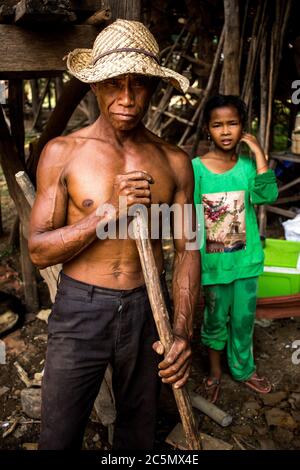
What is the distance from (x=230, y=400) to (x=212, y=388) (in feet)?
0.49

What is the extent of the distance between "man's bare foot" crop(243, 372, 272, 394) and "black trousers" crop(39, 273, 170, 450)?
5.09 feet

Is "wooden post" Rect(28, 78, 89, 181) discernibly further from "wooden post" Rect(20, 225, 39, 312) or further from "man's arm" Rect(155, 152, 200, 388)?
"man's arm" Rect(155, 152, 200, 388)

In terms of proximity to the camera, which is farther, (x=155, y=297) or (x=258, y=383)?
(x=258, y=383)

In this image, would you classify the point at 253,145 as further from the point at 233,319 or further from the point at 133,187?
the point at 133,187

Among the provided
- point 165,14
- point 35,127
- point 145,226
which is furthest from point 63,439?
point 35,127

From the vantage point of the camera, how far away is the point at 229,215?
2.91 m

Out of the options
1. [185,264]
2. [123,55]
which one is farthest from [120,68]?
[185,264]

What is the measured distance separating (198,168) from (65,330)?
4.59 feet

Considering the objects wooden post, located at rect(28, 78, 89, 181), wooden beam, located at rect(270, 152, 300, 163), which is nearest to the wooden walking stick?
wooden post, located at rect(28, 78, 89, 181)

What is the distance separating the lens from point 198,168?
285 cm

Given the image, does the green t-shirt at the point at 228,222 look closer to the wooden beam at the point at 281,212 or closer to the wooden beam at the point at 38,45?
the wooden beam at the point at 38,45

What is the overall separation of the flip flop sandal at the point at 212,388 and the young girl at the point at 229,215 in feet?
0.97

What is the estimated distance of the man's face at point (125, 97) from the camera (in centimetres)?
175

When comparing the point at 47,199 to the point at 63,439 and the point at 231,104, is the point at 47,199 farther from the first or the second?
the point at 231,104
